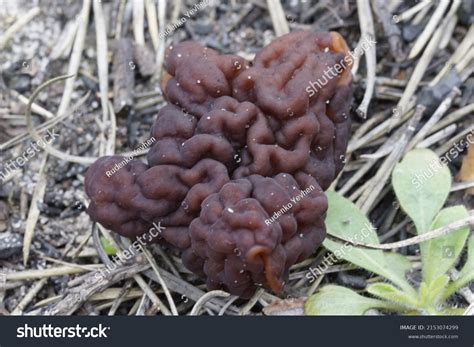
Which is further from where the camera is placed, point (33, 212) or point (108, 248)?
point (33, 212)

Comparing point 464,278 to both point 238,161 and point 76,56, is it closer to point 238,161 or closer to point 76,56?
point 238,161

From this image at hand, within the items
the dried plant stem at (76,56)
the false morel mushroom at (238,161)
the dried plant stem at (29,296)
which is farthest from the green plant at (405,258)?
the dried plant stem at (76,56)

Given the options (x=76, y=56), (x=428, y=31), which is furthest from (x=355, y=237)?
(x=76, y=56)

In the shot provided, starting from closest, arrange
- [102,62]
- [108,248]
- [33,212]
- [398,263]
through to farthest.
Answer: [398,263]
[108,248]
[33,212]
[102,62]

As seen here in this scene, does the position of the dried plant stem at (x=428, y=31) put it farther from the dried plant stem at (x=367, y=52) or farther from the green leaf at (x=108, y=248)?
the green leaf at (x=108, y=248)

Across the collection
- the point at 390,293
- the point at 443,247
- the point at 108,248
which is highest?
the point at 443,247

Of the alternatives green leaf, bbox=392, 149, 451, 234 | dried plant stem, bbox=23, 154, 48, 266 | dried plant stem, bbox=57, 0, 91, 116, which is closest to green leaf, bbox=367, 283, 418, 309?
green leaf, bbox=392, 149, 451, 234

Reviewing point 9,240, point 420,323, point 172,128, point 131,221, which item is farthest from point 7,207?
point 420,323
